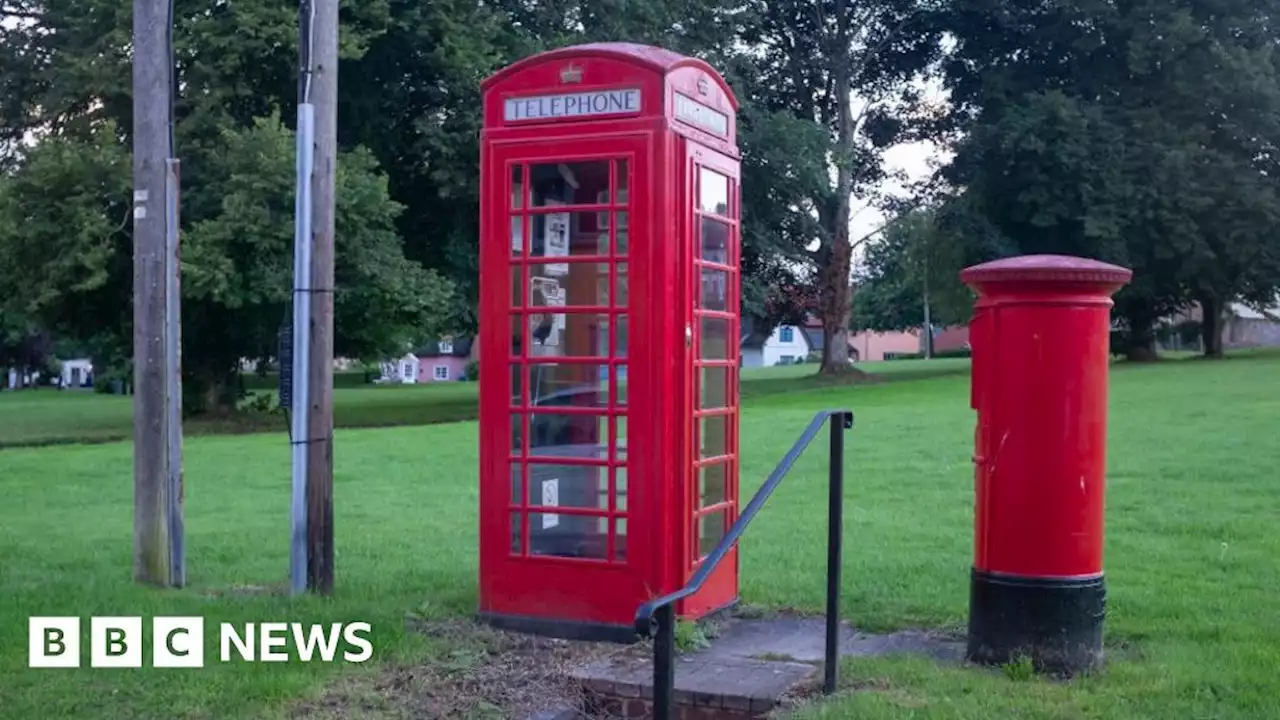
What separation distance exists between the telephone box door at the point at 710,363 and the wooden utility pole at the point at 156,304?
10.2 feet

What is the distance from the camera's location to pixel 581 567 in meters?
6.52

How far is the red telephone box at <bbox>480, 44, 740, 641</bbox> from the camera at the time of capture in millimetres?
6273

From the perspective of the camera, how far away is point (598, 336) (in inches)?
255

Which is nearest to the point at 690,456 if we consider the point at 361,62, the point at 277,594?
the point at 277,594

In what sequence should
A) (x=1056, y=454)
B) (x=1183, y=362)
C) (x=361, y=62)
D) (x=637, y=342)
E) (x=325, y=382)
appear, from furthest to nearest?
1. (x=1183, y=362)
2. (x=361, y=62)
3. (x=325, y=382)
4. (x=637, y=342)
5. (x=1056, y=454)

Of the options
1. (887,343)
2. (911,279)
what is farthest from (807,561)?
(887,343)

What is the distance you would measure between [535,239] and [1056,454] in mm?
2619

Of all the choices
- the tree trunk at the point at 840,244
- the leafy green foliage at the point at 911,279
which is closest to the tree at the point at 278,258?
the leafy green foliage at the point at 911,279

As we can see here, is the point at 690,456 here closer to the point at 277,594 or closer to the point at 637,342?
the point at 637,342

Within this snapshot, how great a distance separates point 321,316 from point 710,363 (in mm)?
2129

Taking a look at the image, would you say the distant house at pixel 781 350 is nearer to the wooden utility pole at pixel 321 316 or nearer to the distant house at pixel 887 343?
the distant house at pixel 887 343

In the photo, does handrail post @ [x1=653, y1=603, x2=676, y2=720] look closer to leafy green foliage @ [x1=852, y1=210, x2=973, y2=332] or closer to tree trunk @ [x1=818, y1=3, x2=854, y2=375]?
leafy green foliage @ [x1=852, y1=210, x2=973, y2=332]

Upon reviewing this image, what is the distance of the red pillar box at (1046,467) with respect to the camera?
5.57m

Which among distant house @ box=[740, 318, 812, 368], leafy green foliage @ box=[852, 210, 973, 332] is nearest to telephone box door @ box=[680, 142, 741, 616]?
leafy green foliage @ box=[852, 210, 973, 332]
